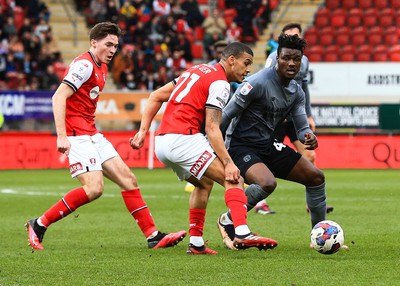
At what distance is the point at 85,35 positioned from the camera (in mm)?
30422

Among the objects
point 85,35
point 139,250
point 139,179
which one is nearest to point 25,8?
point 85,35

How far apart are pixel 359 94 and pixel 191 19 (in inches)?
232

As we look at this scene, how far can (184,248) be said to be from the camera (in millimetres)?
9234

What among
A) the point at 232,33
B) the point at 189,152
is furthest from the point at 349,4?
the point at 189,152

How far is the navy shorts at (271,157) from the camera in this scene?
8828 millimetres

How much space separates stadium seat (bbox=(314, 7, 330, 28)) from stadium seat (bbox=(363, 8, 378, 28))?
4.07 feet

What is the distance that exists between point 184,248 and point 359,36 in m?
23.1

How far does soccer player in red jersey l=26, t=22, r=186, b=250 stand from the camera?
8930mm

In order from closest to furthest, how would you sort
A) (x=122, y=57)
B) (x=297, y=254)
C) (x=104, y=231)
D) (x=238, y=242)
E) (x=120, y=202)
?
(x=238, y=242), (x=297, y=254), (x=104, y=231), (x=120, y=202), (x=122, y=57)

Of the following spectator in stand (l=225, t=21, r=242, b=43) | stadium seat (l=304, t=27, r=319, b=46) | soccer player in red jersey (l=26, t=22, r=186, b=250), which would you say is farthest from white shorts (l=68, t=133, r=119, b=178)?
stadium seat (l=304, t=27, r=319, b=46)

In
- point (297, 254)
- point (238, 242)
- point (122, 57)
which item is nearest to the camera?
point (238, 242)

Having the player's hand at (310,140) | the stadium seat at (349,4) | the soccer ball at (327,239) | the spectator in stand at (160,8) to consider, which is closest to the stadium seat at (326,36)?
the stadium seat at (349,4)

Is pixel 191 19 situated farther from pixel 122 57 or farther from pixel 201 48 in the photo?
pixel 122 57

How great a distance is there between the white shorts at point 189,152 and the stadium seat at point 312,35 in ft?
77.0
